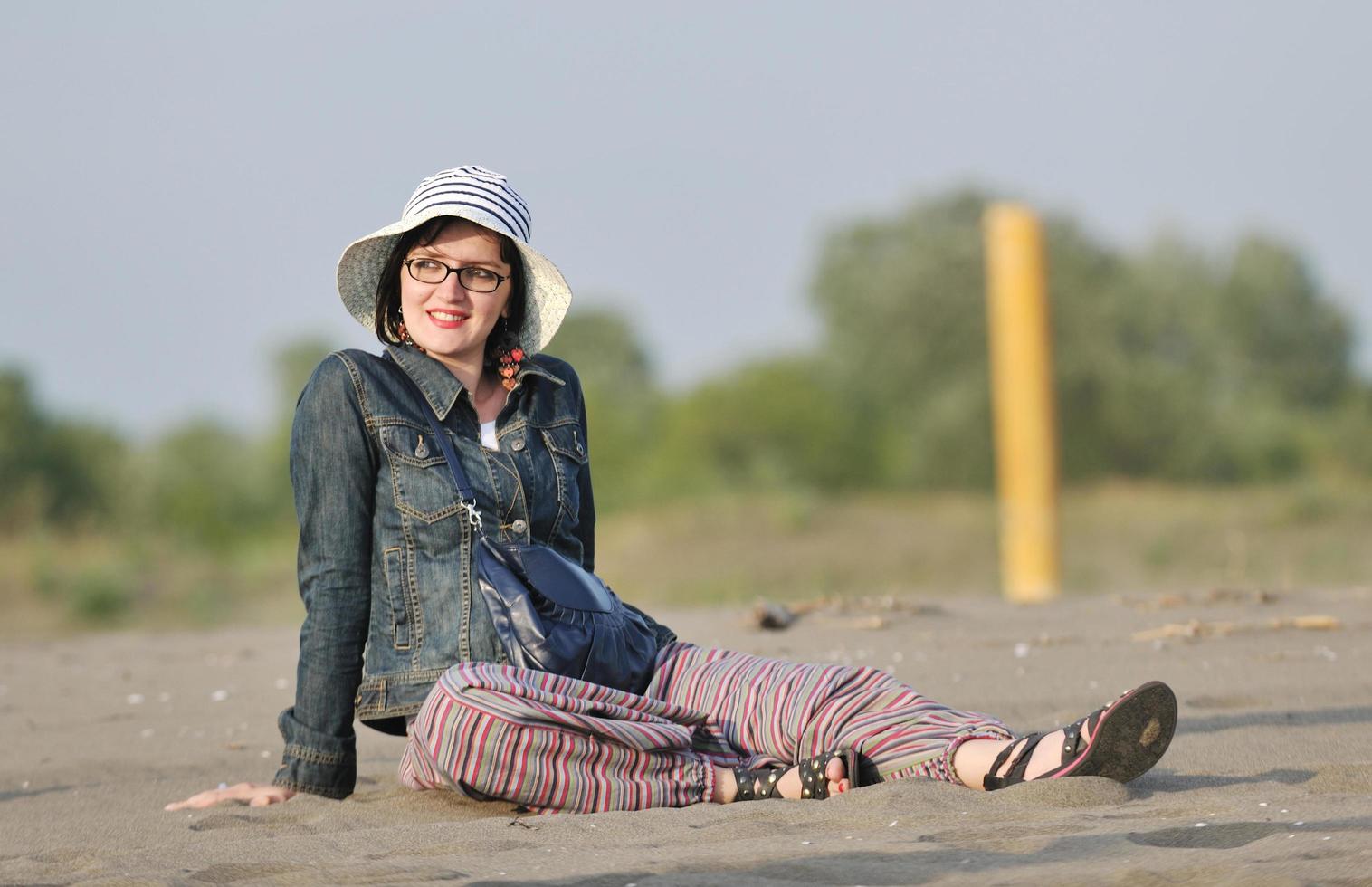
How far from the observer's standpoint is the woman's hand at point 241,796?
3.49 m

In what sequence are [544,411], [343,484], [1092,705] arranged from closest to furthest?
[343,484] < [544,411] < [1092,705]

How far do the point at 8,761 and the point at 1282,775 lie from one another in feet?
11.3

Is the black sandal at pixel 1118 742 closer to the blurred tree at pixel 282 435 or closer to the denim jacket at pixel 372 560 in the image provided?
the denim jacket at pixel 372 560

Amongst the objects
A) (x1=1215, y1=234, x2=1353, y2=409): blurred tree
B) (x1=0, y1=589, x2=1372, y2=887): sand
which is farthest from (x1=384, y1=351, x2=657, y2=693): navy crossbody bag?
(x1=1215, y1=234, x2=1353, y2=409): blurred tree

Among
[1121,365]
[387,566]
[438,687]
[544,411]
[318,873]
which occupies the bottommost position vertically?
[318,873]

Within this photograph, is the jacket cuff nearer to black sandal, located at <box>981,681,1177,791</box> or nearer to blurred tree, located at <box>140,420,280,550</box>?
black sandal, located at <box>981,681,1177,791</box>

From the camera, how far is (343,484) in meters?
3.50

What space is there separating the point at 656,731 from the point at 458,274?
1.13 m

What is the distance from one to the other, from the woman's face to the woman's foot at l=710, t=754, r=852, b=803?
1.12 meters

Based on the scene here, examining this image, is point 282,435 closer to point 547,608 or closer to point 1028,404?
point 1028,404

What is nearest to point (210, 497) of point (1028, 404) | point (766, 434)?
point (766, 434)

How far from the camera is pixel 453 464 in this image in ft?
11.7

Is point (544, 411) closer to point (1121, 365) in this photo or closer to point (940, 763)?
point (940, 763)

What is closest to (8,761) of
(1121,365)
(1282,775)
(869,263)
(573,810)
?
(573,810)
